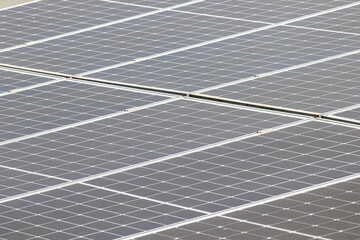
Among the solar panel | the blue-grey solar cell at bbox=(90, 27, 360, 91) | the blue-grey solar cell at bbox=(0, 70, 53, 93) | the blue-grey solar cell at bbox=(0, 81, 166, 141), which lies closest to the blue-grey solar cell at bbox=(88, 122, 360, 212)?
the solar panel

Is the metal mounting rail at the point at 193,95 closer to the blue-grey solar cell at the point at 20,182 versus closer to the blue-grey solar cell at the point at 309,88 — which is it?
the blue-grey solar cell at the point at 309,88

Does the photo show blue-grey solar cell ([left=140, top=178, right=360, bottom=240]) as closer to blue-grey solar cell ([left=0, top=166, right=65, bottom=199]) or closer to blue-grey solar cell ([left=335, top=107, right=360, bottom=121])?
blue-grey solar cell ([left=0, top=166, right=65, bottom=199])

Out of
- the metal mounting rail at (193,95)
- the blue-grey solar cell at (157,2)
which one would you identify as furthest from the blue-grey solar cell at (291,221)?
the blue-grey solar cell at (157,2)

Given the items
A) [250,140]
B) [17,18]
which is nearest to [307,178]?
[250,140]

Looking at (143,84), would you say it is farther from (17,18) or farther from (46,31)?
(17,18)

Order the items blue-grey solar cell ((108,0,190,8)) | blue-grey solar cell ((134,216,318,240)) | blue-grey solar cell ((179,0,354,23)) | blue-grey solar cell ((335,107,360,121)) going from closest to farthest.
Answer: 1. blue-grey solar cell ((134,216,318,240))
2. blue-grey solar cell ((335,107,360,121))
3. blue-grey solar cell ((179,0,354,23))
4. blue-grey solar cell ((108,0,190,8))
